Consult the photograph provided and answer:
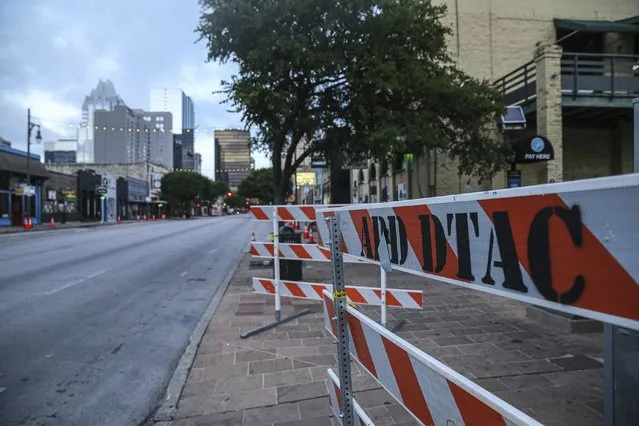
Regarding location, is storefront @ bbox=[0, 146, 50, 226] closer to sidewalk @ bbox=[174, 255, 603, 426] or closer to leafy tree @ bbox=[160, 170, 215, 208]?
leafy tree @ bbox=[160, 170, 215, 208]

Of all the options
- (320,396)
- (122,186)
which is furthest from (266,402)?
(122,186)

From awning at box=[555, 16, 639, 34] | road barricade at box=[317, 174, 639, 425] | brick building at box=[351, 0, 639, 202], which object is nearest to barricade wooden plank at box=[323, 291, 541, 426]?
road barricade at box=[317, 174, 639, 425]

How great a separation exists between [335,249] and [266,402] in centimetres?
213

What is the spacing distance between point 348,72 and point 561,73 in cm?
917

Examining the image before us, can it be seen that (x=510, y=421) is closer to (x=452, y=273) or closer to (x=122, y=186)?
(x=452, y=273)

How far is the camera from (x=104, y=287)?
10023mm

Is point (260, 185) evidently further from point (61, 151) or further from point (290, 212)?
point (290, 212)

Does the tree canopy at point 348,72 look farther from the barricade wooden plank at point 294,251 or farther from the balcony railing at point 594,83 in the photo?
the barricade wooden plank at point 294,251

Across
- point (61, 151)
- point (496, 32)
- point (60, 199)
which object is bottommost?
point (60, 199)

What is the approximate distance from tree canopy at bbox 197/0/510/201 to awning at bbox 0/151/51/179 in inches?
1395

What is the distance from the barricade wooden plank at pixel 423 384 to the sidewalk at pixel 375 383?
5.29ft

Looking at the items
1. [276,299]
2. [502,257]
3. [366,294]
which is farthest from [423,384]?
[276,299]

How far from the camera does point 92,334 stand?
6477 millimetres

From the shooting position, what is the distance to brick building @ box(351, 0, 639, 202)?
1595 centimetres
